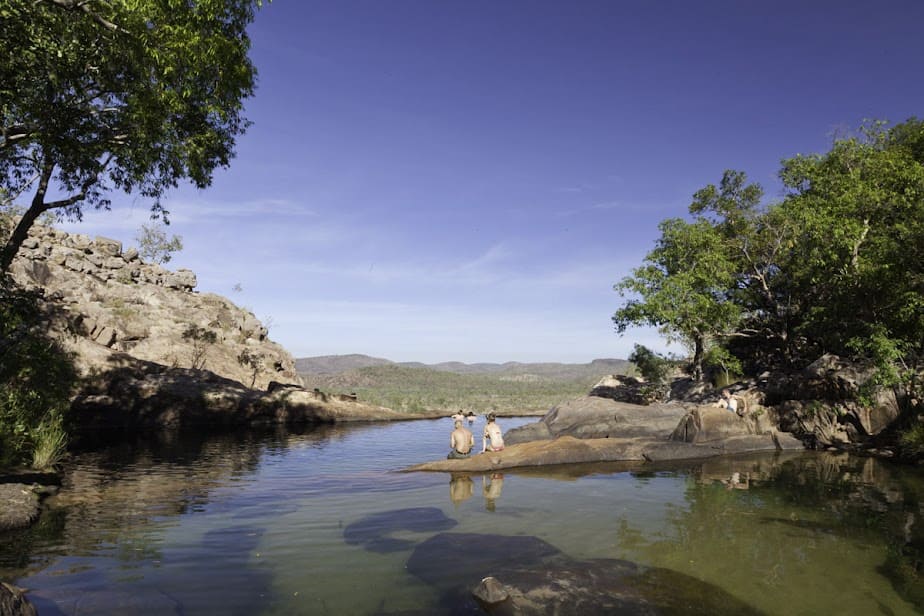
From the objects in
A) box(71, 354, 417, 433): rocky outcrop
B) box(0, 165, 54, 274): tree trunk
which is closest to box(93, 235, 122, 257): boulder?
box(71, 354, 417, 433): rocky outcrop

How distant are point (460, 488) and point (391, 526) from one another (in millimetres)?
5024

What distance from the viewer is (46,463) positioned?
17.9m

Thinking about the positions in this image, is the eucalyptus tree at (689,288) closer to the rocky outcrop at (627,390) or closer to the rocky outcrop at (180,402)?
the rocky outcrop at (627,390)

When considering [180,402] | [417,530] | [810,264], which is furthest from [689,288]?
[180,402]

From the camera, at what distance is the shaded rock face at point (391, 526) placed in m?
10.9

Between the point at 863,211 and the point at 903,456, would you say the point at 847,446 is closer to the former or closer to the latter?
the point at 903,456

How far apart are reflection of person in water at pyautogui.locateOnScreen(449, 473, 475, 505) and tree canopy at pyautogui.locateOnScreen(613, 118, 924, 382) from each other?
17225 mm

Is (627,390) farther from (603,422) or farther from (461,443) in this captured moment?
(461,443)

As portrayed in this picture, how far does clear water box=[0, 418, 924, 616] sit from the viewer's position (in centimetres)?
824

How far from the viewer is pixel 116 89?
49.6 feet

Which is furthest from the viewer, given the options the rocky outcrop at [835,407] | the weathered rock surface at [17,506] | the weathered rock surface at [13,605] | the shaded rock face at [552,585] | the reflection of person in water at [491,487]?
the rocky outcrop at [835,407]

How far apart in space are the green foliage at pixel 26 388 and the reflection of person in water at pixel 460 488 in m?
13.5

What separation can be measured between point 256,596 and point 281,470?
552 inches

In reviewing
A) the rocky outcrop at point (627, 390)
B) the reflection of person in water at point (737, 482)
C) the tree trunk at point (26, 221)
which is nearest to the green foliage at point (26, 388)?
the tree trunk at point (26, 221)
